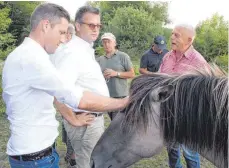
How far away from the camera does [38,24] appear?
1.93 meters

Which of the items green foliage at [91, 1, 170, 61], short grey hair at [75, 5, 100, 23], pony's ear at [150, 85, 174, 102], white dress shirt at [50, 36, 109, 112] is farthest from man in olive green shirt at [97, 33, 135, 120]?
green foliage at [91, 1, 170, 61]

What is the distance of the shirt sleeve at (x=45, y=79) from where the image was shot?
5.76 feet

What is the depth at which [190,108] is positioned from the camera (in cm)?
178

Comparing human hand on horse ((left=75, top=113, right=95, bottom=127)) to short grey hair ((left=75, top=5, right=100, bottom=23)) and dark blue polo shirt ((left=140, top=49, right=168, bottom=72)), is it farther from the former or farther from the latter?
dark blue polo shirt ((left=140, top=49, right=168, bottom=72))

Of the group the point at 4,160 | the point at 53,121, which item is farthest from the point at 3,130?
the point at 53,121

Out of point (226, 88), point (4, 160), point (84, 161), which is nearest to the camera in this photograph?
point (226, 88)

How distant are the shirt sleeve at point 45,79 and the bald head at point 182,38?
1.92 m

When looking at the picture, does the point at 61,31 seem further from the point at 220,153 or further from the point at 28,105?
the point at 220,153

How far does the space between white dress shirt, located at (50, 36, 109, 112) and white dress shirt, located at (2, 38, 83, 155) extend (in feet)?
1.48

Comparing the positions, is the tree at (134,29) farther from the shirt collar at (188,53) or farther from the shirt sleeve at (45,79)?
the shirt sleeve at (45,79)

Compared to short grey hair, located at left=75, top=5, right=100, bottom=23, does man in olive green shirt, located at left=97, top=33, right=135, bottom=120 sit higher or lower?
lower

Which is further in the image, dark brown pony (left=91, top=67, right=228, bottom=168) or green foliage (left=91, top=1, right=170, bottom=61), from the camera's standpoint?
green foliage (left=91, top=1, right=170, bottom=61)

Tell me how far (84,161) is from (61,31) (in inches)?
53.8

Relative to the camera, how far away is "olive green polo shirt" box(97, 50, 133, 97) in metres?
5.00
